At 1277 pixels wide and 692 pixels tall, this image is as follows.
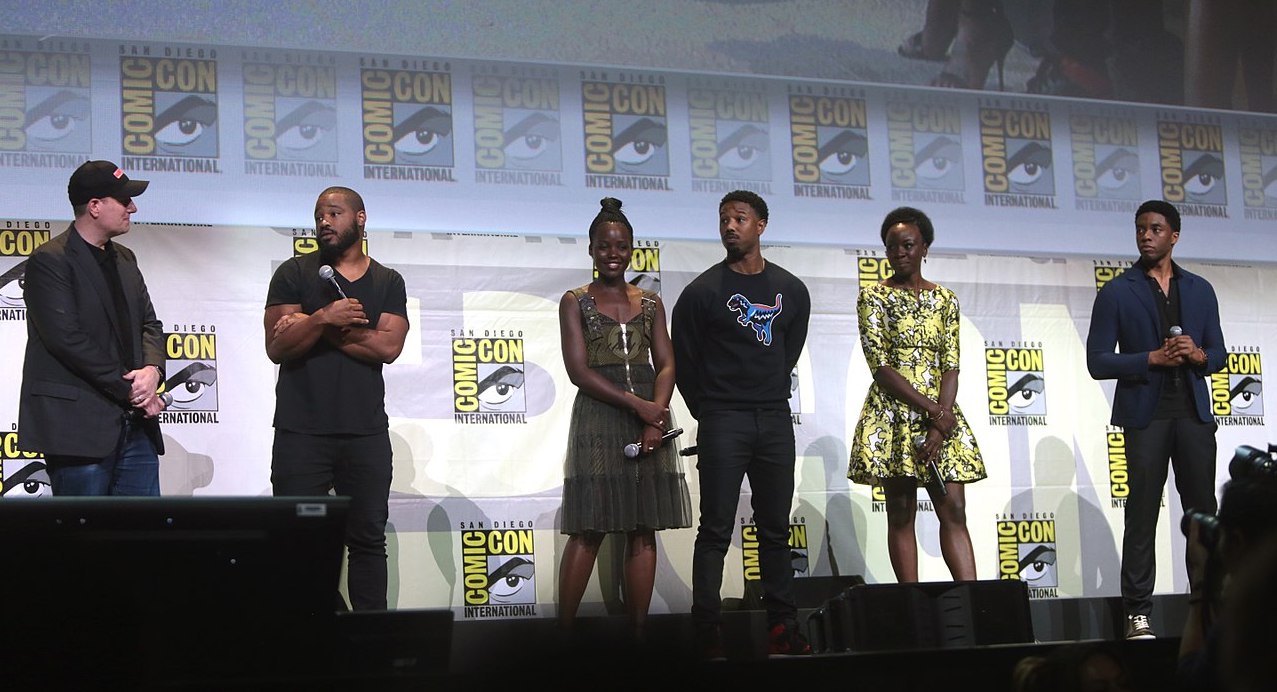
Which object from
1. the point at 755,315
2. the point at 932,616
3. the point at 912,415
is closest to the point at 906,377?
the point at 912,415

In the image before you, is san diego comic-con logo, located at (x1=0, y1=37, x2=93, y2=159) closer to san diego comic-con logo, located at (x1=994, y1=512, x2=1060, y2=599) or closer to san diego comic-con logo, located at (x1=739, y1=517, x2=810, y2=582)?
san diego comic-con logo, located at (x1=739, y1=517, x2=810, y2=582)

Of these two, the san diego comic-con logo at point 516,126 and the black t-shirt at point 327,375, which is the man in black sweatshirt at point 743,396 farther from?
the san diego comic-con logo at point 516,126

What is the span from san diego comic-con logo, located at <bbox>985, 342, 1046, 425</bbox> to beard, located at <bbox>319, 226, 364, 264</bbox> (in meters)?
3.17

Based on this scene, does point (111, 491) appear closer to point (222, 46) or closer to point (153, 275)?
point (153, 275)

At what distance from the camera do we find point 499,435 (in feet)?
18.6

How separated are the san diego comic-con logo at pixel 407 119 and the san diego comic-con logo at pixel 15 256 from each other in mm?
1266

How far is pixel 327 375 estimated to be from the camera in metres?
4.41

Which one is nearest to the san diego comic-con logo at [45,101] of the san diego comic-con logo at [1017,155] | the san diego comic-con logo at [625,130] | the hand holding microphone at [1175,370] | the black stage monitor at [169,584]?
the san diego comic-con logo at [625,130]

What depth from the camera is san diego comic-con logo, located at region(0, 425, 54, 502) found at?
511cm

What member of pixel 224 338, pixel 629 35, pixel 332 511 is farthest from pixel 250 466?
pixel 332 511

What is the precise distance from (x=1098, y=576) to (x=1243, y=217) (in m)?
1.95

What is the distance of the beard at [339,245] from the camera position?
450cm

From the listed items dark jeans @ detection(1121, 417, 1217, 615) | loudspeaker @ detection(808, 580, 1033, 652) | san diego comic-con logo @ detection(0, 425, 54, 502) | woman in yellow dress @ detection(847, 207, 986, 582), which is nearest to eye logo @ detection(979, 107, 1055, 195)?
woman in yellow dress @ detection(847, 207, 986, 582)

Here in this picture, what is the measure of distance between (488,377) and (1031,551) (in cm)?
264
